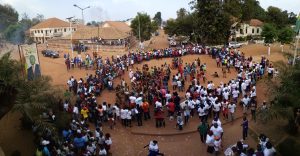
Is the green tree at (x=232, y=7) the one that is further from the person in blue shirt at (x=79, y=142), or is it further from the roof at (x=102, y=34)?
the person in blue shirt at (x=79, y=142)

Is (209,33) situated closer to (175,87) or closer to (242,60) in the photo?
(242,60)

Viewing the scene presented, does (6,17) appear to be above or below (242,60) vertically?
above

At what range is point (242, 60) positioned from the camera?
1110 inches

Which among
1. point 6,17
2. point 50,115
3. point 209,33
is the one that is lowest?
point 50,115

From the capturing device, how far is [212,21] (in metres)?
44.0

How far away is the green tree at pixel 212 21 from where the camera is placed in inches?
1718

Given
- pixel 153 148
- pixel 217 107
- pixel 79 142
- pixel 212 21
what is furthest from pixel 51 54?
pixel 153 148

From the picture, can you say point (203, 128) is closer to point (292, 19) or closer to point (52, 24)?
point (292, 19)

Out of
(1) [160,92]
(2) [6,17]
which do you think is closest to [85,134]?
(1) [160,92]

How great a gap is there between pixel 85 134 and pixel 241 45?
136 feet

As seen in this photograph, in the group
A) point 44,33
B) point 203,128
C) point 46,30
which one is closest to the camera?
point 203,128

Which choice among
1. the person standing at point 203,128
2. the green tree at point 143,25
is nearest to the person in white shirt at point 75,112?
the person standing at point 203,128

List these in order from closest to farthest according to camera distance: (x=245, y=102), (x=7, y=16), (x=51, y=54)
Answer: (x=245, y=102), (x=51, y=54), (x=7, y=16)

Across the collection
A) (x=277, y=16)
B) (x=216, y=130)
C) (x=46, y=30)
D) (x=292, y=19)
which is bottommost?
(x=216, y=130)
